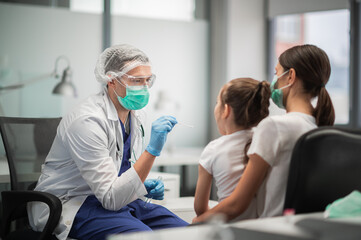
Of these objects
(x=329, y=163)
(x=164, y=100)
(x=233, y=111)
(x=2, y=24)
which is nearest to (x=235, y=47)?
(x=164, y=100)

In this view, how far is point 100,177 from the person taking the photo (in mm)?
1741

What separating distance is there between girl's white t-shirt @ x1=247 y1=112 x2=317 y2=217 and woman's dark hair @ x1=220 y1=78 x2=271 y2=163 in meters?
0.20

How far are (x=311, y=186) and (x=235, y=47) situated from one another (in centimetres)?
368

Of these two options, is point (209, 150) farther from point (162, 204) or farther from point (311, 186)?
point (162, 204)

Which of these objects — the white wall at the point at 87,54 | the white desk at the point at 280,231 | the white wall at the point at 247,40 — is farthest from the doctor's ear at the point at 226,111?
the white wall at the point at 247,40

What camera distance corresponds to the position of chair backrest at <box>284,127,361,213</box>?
1.28 meters

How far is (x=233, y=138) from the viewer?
1619 mm

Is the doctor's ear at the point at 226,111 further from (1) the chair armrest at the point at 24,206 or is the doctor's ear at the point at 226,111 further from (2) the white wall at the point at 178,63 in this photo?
(2) the white wall at the point at 178,63

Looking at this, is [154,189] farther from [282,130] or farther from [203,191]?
[282,130]

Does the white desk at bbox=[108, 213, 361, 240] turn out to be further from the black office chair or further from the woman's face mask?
the black office chair

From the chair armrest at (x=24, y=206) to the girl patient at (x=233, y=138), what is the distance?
50cm

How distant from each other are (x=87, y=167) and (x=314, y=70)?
86 centimetres

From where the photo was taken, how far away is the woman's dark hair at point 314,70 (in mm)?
1470

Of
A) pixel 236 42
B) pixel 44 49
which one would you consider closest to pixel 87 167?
pixel 44 49
